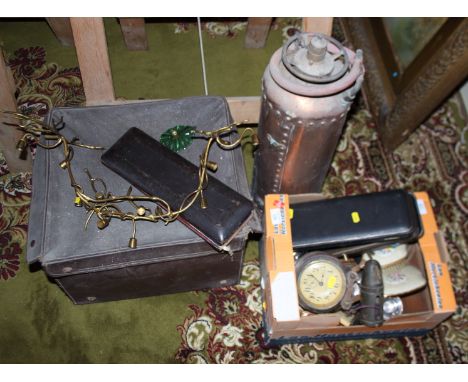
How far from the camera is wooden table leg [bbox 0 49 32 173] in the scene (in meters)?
1.58

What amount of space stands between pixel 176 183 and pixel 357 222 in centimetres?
57

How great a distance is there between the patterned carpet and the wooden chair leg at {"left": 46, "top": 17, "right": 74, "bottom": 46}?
0.10 m

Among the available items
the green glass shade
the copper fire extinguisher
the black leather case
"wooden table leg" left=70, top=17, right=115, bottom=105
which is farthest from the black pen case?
"wooden table leg" left=70, top=17, right=115, bottom=105

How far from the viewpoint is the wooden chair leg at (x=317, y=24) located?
168cm

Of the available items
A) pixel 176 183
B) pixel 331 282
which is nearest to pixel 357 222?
pixel 331 282

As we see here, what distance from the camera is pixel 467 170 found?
212cm

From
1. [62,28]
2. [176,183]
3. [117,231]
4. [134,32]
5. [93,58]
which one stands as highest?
[134,32]

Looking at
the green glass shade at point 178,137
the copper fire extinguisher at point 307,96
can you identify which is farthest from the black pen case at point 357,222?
the green glass shade at point 178,137

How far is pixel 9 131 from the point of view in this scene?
1.67 m

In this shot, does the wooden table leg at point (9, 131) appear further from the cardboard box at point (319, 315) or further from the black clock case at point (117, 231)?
the cardboard box at point (319, 315)

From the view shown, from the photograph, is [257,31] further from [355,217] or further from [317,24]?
[355,217]

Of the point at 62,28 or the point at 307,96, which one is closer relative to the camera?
the point at 307,96

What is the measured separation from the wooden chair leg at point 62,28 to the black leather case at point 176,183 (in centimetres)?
57
